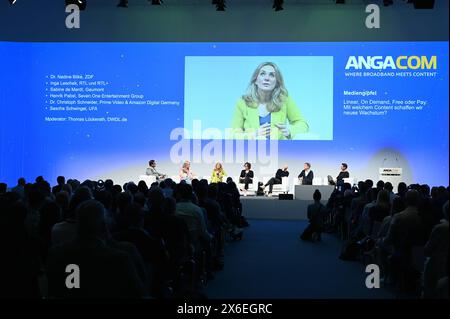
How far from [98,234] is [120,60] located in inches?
446

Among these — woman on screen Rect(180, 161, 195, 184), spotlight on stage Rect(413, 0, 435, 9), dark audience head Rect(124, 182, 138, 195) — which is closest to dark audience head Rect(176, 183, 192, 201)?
dark audience head Rect(124, 182, 138, 195)

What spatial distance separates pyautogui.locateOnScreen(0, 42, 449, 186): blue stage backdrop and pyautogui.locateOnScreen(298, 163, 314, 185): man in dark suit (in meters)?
0.86

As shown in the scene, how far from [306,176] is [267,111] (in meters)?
1.81

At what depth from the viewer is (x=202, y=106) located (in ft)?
43.8

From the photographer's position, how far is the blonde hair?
1312 centimetres

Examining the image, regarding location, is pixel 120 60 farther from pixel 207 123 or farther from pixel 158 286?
pixel 158 286

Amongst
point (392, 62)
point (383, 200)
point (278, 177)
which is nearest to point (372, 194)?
point (383, 200)

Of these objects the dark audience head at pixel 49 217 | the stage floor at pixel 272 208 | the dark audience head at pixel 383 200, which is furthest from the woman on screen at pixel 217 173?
the dark audience head at pixel 49 217

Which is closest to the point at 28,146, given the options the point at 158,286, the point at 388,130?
the point at 388,130

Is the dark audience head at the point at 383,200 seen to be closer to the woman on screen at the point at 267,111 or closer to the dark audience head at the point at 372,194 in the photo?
the dark audience head at the point at 372,194

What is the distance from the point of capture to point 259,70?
1320 cm

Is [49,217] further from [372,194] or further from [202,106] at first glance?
[202,106]

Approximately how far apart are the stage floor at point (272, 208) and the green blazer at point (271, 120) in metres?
2.24
